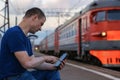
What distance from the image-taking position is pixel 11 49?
5.44 metres

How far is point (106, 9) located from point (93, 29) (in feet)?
3.73

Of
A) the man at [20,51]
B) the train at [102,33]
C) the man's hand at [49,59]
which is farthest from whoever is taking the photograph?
the train at [102,33]

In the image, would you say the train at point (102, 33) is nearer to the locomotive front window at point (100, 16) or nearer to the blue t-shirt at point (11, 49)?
the locomotive front window at point (100, 16)

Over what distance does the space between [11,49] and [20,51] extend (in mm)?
113

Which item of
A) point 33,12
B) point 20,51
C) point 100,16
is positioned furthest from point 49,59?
point 100,16

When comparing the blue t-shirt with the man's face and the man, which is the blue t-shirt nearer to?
the man

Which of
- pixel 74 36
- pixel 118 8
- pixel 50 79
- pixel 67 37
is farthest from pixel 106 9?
pixel 50 79

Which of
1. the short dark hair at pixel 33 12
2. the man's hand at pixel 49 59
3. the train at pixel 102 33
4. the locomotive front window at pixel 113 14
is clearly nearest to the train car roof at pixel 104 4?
the train at pixel 102 33

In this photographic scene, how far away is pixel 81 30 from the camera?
25422 millimetres

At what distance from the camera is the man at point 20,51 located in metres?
5.41

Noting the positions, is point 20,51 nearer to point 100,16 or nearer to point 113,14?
point 100,16

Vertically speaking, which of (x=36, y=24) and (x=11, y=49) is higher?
(x=36, y=24)

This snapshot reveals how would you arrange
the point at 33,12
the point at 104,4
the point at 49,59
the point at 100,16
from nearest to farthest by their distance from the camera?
Result: the point at 33,12, the point at 49,59, the point at 100,16, the point at 104,4

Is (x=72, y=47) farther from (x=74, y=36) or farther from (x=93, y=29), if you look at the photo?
(x=93, y=29)
